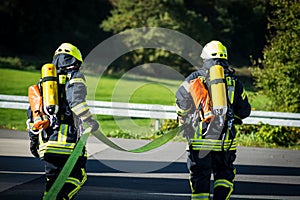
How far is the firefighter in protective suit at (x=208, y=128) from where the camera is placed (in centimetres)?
704

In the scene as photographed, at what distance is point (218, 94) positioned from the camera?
271 inches

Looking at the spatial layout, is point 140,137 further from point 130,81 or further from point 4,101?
point 130,81

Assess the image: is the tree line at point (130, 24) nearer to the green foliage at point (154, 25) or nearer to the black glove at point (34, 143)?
the green foliage at point (154, 25)

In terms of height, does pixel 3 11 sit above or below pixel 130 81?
above

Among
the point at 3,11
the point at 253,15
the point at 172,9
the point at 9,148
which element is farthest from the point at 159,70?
the point at 9,148

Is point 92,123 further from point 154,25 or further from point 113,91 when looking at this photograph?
point 154,25

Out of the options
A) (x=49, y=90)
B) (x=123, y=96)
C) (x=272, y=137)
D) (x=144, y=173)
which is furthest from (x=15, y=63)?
(x=49, y=90)

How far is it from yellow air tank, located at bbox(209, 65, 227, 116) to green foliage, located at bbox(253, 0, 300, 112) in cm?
1007

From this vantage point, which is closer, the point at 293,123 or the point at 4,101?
the point at 293,123

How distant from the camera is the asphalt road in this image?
8961 millimetres

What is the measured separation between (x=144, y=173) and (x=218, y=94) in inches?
164

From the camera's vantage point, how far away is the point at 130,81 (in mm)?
39250

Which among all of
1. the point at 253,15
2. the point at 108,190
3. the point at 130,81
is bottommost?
the point at 108,190

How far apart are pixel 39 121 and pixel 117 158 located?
5391mm
